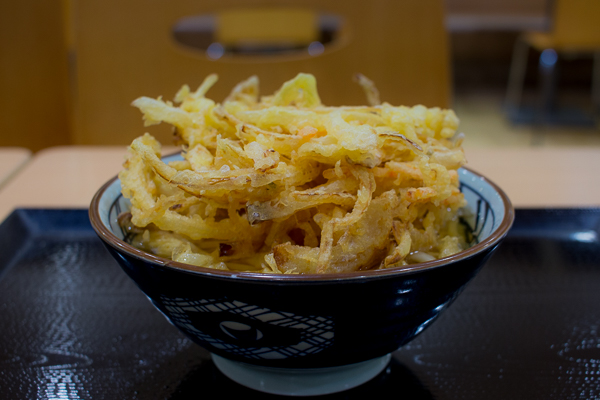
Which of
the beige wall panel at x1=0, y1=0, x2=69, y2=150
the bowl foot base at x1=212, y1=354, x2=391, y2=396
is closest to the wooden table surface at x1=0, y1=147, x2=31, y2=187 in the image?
the bowl foot base at x1=212, y1=354, x2=391, y2=396

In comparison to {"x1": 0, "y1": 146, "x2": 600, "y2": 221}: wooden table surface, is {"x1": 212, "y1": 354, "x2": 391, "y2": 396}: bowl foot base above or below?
above

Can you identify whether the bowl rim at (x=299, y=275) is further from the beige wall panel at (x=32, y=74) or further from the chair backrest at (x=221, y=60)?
the beige wall panel at (x=32, y=74)

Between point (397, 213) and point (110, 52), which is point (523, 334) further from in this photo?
point (110, 52)

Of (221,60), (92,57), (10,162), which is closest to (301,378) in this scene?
(10,162)

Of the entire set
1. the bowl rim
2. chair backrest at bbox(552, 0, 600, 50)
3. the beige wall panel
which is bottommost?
chair backrest at bbox(552, 0, 600, 50)

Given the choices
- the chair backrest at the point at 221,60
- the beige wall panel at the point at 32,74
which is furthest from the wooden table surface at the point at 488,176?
the beige wall panel at the point at 32,74

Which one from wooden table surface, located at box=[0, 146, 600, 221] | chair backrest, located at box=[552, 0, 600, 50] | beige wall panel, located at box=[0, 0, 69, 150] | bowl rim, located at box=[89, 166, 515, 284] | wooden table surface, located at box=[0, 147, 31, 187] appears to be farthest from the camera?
chair backrest, located at box=[552, 0, 600, 50]

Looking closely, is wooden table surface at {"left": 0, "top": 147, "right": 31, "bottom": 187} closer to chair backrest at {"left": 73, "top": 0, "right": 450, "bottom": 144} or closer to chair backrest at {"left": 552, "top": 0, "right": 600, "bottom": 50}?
chair backrest at {"left": 73, "top": 0, "right": 450, "bottom": 144}

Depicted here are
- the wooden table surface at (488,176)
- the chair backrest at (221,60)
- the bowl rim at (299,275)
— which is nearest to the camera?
the bowl rim at (299,275)
